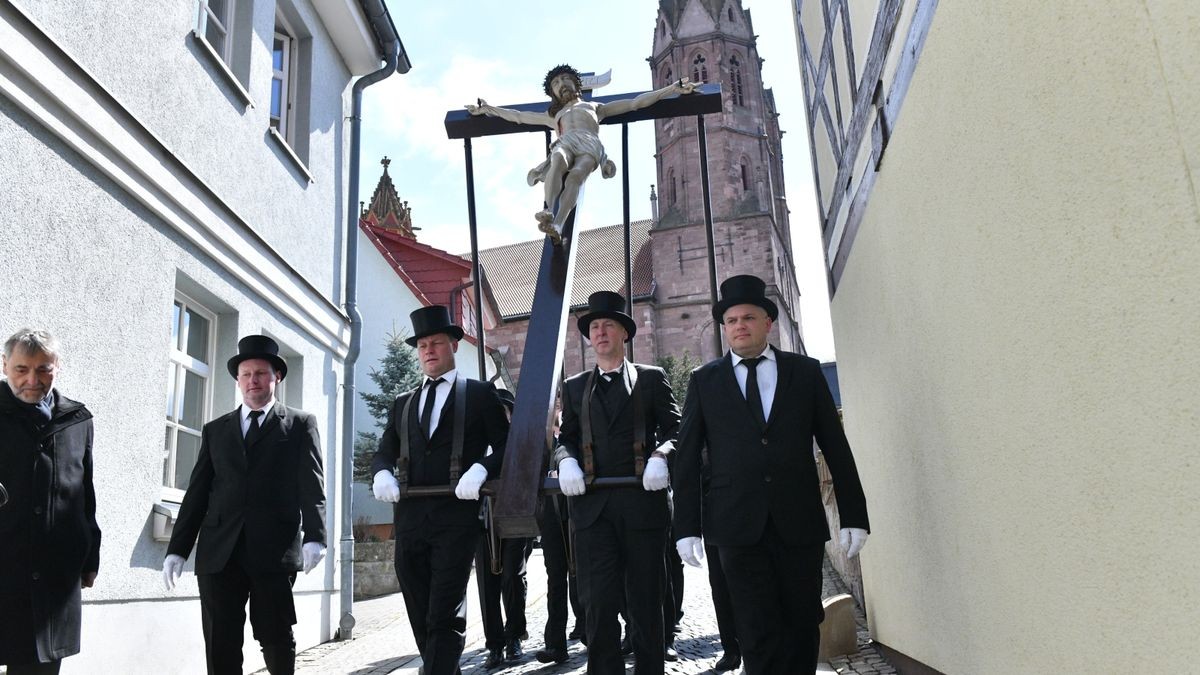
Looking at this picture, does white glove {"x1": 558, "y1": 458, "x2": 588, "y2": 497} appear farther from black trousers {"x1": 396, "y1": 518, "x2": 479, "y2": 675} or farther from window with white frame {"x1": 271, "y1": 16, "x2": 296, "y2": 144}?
window with white frame {"x1": 271, "y1": 16, "x2": 296, "y2": 144}

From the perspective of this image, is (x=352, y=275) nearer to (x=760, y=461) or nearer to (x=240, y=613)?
(x=240, y=613)

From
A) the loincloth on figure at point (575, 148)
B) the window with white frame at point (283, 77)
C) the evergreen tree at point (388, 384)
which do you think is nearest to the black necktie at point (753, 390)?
the loincloth on figure at point (575, 148)

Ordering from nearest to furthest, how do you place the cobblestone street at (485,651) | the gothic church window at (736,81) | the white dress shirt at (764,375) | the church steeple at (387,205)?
1. the white dress shirt at (764,375)
2. the cobblestone street at (485,651)
3. the church steeple at (387,205)
4. the gothic church window at (736,81)

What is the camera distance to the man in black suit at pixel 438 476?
4164mm

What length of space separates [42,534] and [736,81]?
152ft

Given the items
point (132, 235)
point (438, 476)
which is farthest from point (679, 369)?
point (438, 476)

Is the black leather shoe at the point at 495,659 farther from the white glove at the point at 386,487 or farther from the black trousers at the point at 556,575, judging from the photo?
the white glove at the point at 386,487

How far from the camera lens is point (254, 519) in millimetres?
4191

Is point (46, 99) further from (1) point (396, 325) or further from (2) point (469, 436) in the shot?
(1) point (396, 325)

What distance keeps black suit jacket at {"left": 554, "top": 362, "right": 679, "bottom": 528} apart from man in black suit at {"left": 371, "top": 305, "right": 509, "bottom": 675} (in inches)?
14.5

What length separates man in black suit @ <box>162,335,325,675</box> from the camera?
4.13 meters

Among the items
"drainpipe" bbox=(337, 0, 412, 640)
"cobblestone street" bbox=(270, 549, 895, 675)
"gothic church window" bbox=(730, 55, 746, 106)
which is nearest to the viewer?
"cobblestone street" bbox=(270, 549, 895, 675)

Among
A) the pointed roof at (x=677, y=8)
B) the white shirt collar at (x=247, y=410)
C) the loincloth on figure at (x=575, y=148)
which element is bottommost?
the white shirt collar at (x=247, y=410)

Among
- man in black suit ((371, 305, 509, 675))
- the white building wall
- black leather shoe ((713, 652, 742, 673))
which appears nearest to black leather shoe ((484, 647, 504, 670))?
black leather shoe ((713, 652, 742, 673))
